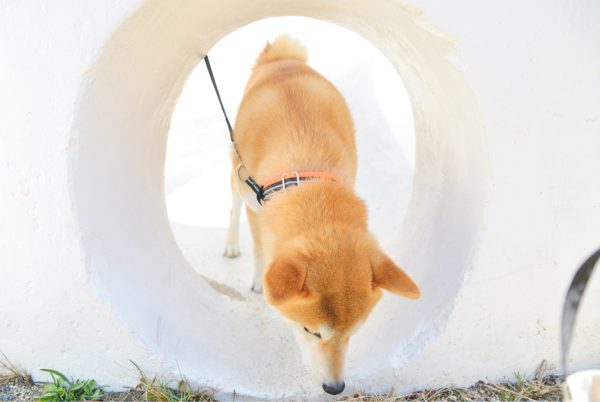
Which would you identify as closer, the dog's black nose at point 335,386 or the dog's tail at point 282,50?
the dog's black nose at point 335,386

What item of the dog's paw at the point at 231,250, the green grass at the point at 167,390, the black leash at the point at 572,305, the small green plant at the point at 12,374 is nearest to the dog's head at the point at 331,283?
the green grass at the point at 167,390

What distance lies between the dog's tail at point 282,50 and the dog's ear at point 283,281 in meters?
2.40

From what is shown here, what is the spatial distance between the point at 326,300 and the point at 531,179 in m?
1.00

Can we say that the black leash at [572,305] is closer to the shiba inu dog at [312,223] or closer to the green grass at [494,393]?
the shiba inu dog at [312,223]

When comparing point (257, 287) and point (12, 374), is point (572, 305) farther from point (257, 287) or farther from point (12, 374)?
point (257, 287)

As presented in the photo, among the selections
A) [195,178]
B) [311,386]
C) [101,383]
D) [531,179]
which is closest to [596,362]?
[531,179]

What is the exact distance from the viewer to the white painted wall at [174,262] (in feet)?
6.92

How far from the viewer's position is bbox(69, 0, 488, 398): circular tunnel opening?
2.26m

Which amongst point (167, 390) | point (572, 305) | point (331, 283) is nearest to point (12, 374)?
point (167, 390)

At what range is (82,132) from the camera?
2162 mm

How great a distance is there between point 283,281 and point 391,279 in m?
0.46

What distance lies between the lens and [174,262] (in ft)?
9.65

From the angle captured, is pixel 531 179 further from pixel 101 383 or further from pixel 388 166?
pixel 388 166

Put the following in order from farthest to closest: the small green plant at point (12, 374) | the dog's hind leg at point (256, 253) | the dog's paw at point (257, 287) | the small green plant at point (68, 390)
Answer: the dog's paw at point (257, 287)
the dog's hind leg at point (256, 253)
the small green plant at point (12, 374)
the small green plant at point (68, 390)
